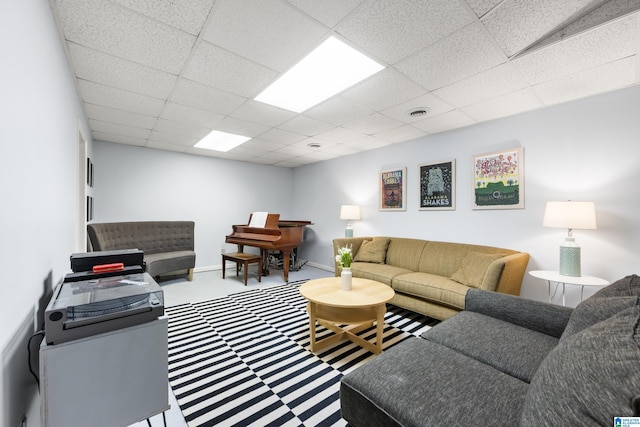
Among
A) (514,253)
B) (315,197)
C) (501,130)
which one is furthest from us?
(315,197)

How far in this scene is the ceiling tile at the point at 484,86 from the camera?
2.17 meters

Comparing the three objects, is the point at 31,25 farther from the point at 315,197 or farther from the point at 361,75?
the point at 315,197

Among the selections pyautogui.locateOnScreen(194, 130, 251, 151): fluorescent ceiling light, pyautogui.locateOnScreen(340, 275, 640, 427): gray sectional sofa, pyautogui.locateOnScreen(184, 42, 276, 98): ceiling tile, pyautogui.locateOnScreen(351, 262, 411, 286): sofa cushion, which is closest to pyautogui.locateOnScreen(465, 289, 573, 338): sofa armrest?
pyautogui.locateOnScreen(340, 275, 640, 427): gray sectional sofa

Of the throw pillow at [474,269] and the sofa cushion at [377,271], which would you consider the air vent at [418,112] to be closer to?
the throw pillow at [474,269]

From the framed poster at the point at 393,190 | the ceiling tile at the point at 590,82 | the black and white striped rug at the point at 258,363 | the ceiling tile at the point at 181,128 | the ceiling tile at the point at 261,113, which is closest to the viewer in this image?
the black and white striped rug at the point at 258,363

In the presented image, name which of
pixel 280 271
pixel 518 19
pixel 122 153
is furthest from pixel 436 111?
pixel 122 153

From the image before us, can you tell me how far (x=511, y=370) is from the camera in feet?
4.24

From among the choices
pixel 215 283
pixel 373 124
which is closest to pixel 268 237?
pixel 215 283

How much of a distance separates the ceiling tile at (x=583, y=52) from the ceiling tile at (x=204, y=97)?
2596mm

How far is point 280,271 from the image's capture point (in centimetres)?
534

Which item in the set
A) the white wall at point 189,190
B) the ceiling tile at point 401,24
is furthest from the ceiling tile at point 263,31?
the white wall at point 189,190

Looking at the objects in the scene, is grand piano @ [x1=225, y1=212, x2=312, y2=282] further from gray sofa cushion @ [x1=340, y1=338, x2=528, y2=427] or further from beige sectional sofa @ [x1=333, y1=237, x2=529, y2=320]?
gray sofa cushion @ [x1=340, y1=338, x2=528, y2=427]

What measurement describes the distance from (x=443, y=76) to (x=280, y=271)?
14.4 ft

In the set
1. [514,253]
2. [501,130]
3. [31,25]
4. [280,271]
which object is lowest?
[280,271]
